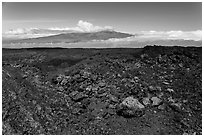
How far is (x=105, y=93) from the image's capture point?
18281 millimetres

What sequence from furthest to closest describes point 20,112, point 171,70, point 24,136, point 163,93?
point 171,70 → point 163,93 → point 20,112 → point 24,136

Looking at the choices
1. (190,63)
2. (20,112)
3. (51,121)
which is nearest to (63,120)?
(51,121)

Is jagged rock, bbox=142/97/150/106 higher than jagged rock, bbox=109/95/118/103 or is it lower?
lower

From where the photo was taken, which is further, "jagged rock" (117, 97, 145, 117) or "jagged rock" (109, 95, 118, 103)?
"jagged rock" (109, 95, 118, 103)

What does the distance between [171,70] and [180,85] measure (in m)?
1.87

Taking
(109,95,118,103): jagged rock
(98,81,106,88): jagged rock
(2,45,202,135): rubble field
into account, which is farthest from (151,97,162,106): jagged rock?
(98,81,106,88): jagged rock

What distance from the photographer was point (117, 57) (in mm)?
22375

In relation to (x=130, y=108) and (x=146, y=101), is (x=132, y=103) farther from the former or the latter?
(x=146, y=101)

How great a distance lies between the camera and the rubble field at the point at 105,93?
1606 centimetres

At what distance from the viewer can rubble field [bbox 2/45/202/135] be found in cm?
1606

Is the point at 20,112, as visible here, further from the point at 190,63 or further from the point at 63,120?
the point at 190,63

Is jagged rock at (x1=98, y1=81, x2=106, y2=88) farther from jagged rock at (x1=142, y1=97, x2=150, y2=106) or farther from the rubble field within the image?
jagged rock at (x1=142, y1=97, x2=150, y2=106)

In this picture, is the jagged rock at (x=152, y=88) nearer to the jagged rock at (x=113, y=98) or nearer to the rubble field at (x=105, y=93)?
the rubble field at (x=105, y=93)

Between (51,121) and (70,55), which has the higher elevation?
(70,55)
